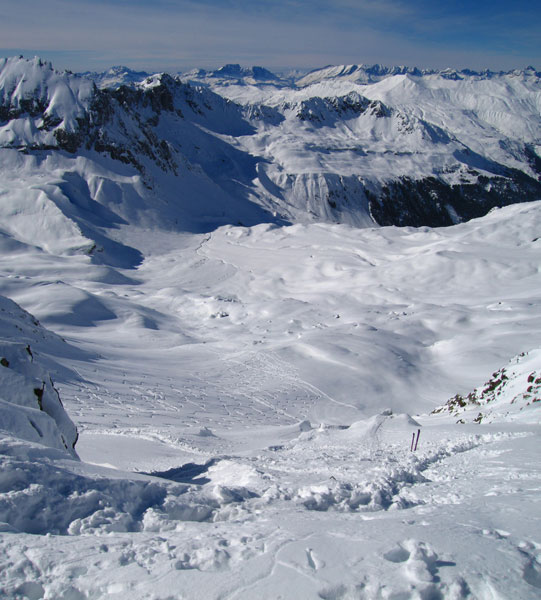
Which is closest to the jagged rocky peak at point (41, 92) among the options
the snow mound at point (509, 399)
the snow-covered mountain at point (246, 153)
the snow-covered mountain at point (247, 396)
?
the snow-covered mountain at point (246, 153)

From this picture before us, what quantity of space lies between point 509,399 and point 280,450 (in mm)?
6867

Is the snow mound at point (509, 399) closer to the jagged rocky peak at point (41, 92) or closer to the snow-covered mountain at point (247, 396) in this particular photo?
the snow-covered mountain at point (247, 396)

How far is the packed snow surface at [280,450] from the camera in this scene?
4.15m

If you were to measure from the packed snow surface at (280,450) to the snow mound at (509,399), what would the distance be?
25 cm

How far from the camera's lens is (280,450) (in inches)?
455

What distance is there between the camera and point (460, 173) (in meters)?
171

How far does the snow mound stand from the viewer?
11.4 metres

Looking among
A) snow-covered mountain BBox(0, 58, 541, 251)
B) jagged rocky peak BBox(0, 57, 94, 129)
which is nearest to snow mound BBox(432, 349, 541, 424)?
snow-covered mountain BBox(0, 58, 541, 251)

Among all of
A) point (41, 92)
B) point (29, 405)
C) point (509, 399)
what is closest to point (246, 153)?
point (41, 92)

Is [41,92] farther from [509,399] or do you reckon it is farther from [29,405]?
[509,399]

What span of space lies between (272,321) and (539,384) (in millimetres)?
26183

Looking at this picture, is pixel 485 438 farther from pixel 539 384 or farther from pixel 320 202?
pixel 320 202

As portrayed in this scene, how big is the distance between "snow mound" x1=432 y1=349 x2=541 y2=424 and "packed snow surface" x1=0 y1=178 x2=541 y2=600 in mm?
251

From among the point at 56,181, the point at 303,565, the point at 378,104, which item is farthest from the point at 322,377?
the point at 378,104
